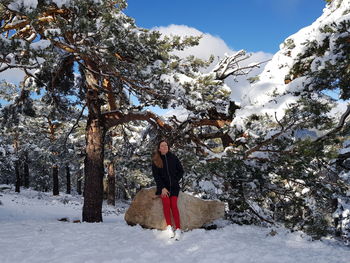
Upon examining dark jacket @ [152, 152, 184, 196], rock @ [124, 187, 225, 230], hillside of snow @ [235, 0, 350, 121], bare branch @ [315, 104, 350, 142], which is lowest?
rock @ [124, 187, 225, 230]

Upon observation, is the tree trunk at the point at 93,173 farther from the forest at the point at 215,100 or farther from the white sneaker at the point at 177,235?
the white sneaker at the point at 177,235

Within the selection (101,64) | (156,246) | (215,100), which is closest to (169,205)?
(156,246)

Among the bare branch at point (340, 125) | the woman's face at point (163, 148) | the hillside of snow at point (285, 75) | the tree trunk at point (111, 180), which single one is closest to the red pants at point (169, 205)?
the woman's face at point (163, 148)

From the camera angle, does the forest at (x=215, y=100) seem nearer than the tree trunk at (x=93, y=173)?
Yes

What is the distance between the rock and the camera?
724 cm

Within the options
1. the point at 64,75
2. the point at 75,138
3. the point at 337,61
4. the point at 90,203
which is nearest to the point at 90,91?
the point at 64,75

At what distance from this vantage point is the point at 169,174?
22.2ft

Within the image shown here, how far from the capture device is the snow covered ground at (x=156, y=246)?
4.63 metres

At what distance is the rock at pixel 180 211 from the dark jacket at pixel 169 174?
756 mm

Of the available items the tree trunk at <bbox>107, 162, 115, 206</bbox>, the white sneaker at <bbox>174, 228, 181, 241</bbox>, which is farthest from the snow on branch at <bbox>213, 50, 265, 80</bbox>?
the tree trunk at <bbox>107, 162, 115, 206</bbox>

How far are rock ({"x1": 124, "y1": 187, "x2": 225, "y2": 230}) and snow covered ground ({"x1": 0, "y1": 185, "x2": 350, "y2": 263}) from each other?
38 cm

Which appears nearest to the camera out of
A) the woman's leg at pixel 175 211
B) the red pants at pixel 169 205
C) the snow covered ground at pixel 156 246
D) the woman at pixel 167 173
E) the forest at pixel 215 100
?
the snow covered ground at pixel 156 246

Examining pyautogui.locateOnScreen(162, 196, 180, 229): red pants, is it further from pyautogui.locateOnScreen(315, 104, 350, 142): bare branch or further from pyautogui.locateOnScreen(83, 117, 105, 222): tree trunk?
pyautogui.locateOnScreen(83, 117, 105, 222): tree trunk

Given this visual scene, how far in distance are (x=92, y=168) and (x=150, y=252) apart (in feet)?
16.8
